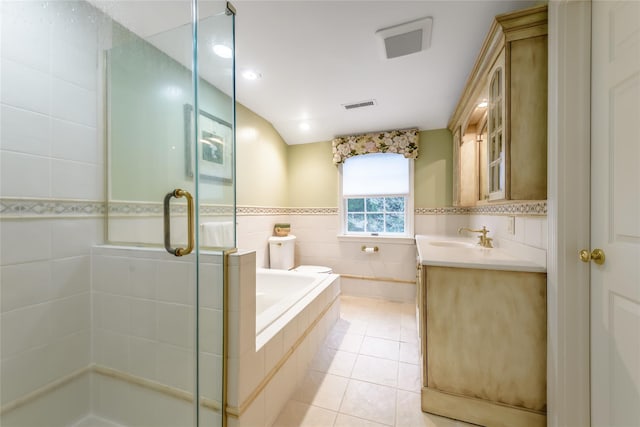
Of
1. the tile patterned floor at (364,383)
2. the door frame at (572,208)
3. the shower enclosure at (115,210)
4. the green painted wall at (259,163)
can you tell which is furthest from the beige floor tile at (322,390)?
the green painted wall at (259,163)

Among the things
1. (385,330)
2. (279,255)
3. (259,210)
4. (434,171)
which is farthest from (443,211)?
(259,210)

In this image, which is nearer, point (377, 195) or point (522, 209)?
point (522, 209)

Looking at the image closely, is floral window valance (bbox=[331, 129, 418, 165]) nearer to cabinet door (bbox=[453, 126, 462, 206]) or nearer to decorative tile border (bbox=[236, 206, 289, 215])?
cabinet door (bbox=[453, 126, 462, 206])

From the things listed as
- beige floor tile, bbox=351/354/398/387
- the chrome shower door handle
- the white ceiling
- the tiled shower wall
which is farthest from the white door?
the tiled shower wall

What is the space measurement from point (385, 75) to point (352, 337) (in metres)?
2.29

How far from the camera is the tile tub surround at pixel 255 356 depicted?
41.8 inches

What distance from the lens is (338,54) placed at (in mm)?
1837

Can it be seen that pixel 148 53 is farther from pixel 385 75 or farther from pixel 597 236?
pixel 597 236

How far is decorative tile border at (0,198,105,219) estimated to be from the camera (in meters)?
1.10

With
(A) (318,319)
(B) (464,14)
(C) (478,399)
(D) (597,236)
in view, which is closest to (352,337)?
(A) (318,319)

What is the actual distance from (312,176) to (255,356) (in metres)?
2.66

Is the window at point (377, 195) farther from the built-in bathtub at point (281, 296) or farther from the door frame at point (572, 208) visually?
the door frame at point (572, 208)

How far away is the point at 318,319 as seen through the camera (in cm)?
194

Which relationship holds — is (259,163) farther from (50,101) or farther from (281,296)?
(50,101)
